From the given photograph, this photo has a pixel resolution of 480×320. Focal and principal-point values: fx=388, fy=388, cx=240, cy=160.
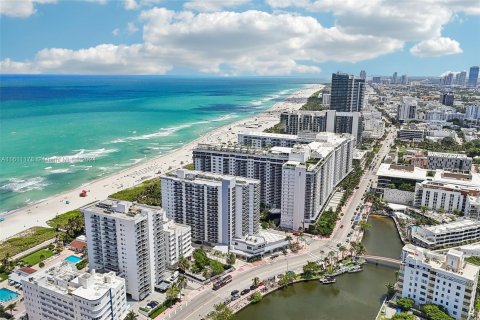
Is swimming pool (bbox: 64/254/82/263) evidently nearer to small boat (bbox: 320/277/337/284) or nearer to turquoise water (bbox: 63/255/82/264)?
turquoise water (bbox: 63/255/82/264)

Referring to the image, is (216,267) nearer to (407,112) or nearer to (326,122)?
(326,122)

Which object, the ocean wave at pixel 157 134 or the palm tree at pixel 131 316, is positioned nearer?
the palm tree at pixel 131 316

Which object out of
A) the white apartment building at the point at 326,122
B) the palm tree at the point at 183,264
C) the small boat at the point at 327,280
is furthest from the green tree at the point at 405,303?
the white apartment building at the point at 326,122

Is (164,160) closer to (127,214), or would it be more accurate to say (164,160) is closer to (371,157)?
(371,157)

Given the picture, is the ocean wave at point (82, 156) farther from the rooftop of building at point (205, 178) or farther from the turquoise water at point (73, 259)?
the rooftop of building at point (205, 178)

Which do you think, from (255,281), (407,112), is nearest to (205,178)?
(255,281)

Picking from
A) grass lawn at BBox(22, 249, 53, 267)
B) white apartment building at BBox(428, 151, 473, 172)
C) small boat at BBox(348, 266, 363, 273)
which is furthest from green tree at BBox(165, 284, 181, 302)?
white apartment building at BBox(428, 151, 473, 172)
